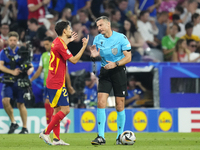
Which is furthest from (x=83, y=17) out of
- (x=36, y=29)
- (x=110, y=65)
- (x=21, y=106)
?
(x=110, y=65)

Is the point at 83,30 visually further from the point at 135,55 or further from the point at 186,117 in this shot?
the point at 186,117

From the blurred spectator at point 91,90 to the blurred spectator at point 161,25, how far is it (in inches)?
134

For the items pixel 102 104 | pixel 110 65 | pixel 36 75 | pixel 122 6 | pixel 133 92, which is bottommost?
pixel 133 92

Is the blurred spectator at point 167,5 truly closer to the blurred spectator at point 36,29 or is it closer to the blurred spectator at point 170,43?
the blurred spectator at point 170,43

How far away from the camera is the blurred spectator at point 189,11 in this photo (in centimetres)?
1444

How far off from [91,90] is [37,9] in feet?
11.0

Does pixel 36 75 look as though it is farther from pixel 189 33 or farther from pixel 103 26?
pixel 189 33

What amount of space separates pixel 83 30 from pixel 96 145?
22.1 feet

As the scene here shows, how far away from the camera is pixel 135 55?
1204 centimetres

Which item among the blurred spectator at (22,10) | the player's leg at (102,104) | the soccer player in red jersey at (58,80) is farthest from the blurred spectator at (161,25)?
the soccer player in red jersey at (58,80)

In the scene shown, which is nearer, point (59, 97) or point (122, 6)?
point (59, 97)

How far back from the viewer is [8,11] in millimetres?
12828

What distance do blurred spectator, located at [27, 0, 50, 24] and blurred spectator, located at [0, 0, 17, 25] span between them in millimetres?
590

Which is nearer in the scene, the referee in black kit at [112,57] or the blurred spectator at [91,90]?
the referee in black kit at [112,57]
